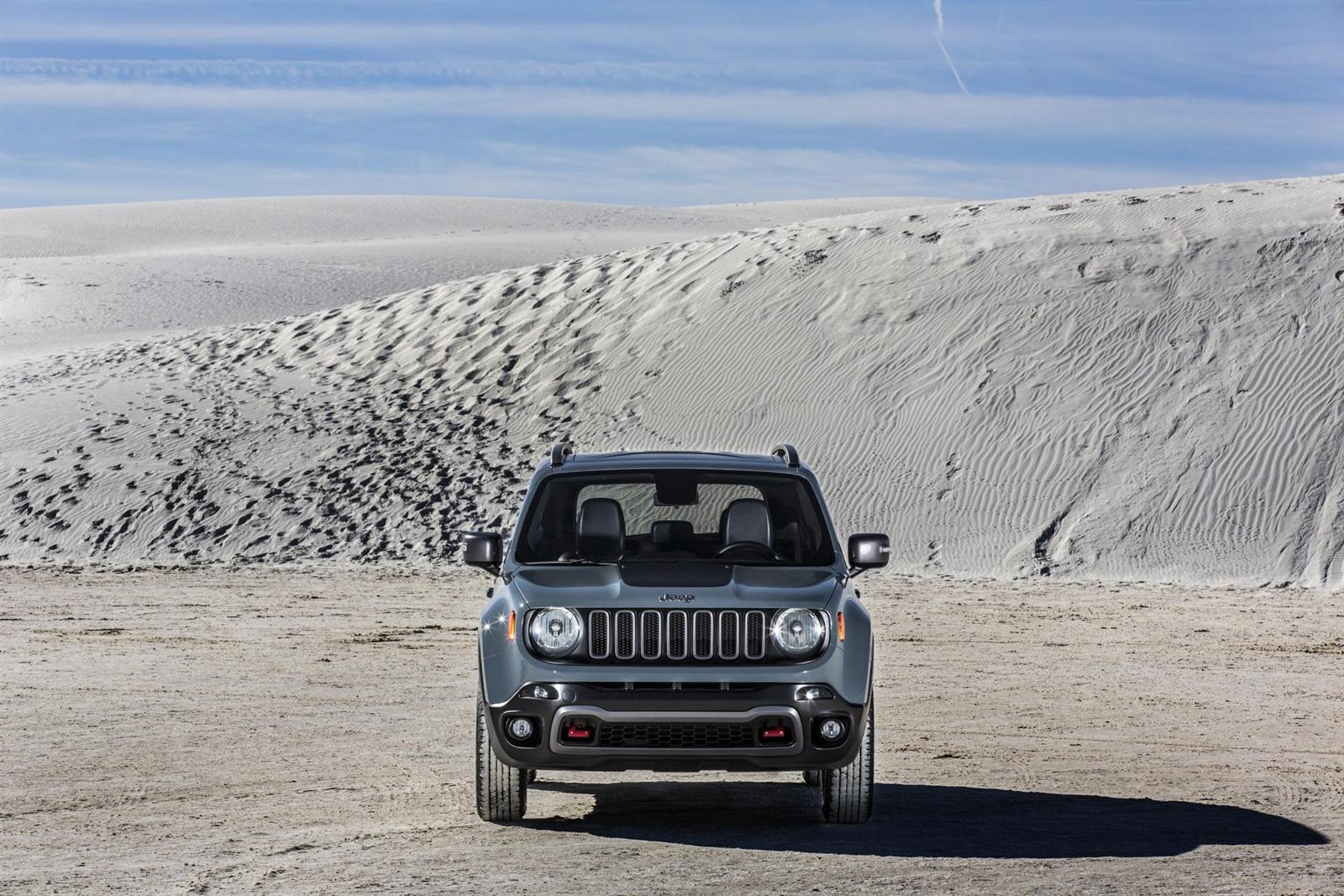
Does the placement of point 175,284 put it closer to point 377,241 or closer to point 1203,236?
point 377,241

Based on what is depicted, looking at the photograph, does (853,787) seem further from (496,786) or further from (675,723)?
(496,786)

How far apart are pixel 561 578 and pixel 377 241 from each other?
241 feet

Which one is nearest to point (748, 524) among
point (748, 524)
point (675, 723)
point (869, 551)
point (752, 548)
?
point (748, 524)

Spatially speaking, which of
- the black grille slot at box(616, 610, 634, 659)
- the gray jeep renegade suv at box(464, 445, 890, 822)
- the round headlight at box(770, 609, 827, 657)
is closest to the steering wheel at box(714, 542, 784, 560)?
the gray jeep renegade suv at box(464, 445, 890, 822)

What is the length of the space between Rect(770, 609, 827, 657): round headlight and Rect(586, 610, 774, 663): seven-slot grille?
0.20 feet

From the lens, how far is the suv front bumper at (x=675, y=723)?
7176 mm

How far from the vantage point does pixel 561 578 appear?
7.58 metres

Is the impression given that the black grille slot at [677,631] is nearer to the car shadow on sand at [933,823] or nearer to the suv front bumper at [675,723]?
the suv front bumper at [675,723]

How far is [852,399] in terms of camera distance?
1142 inches

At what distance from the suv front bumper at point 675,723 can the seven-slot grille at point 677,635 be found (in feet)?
0.54

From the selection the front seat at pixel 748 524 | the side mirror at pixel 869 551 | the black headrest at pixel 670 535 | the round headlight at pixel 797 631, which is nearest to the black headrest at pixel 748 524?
the front seat at pixel 748 524

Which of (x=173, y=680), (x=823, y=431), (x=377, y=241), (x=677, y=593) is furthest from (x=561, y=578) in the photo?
(x=377, y=241)

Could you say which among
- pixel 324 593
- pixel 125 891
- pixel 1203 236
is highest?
pixel 1203 236

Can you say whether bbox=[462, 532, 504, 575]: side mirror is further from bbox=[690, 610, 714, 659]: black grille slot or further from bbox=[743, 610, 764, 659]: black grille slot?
bbox=[743, 610, 764, 659]: black grille slot
